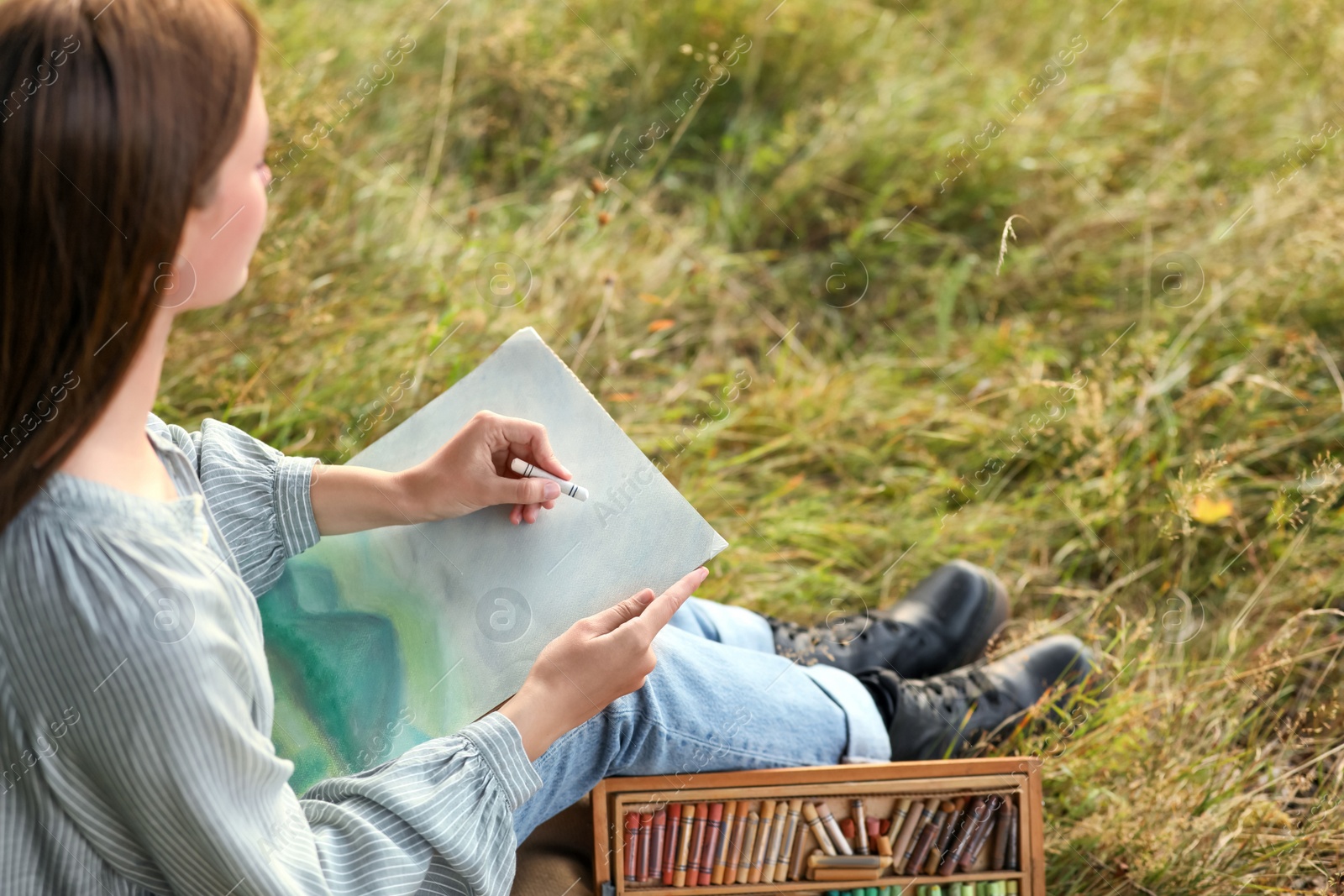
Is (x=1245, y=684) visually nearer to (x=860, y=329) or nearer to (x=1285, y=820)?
(x=1285, y=820)

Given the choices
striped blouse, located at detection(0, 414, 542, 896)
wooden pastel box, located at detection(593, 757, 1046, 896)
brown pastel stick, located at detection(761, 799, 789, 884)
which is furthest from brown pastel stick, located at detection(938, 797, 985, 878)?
striped blouse, located at detection(0, 414, 542, 896)

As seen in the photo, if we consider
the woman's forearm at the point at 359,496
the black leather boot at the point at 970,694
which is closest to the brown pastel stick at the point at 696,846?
the black leather boot at the point at 970,694

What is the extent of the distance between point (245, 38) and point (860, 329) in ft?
6.28

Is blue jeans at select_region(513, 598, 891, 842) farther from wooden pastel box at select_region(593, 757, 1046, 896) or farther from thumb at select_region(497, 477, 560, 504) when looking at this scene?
thumb at select_region(497, 477, 560, 504)

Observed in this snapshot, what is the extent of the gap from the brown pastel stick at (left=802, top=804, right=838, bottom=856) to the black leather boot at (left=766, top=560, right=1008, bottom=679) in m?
0.34

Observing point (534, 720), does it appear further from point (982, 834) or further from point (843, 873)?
point (982, 834)

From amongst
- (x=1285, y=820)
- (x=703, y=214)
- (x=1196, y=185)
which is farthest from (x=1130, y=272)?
(x=1285, y=820)

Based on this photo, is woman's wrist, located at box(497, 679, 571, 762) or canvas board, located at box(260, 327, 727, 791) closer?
woman's wrist, located at box(497, 679, 571, 762)

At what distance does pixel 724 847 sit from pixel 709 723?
0.15 meters

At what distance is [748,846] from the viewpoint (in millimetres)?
1281

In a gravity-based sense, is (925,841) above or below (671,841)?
below

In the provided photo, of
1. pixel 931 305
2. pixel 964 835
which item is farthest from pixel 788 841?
pixel 931 305

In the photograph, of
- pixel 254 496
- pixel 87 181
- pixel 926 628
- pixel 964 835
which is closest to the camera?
pixel 87 181

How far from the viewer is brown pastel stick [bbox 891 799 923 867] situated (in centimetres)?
131
